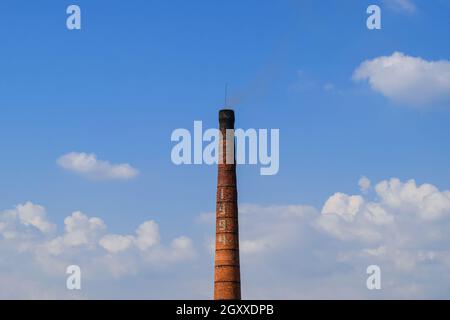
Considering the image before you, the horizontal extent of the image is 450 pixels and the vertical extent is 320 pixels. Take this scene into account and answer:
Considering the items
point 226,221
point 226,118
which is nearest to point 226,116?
point 226,118

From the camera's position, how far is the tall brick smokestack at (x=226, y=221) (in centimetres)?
3669

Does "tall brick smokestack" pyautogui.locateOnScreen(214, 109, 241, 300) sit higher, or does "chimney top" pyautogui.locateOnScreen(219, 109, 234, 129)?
"chimney top" pyautogui.locateOnScreen(219, 109, 234, 129)

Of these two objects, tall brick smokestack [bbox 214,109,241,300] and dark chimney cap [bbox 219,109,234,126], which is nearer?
tall brick smokestack [bbox 214,109,241,300]

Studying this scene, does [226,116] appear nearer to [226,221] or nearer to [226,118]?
[226,118]

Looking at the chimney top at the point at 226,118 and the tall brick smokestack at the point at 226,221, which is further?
the chimney top at the point at 226,118

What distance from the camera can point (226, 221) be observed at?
36.9 metres

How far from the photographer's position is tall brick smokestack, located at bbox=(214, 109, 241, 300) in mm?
36688

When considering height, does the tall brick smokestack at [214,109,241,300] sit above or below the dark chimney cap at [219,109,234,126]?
below

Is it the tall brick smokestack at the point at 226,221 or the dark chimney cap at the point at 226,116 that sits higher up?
the dark chimney cap at the point at 226,116

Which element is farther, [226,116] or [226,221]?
[226,116]

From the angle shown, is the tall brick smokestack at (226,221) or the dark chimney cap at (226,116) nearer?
the tall brick smokestack at (226,221)
